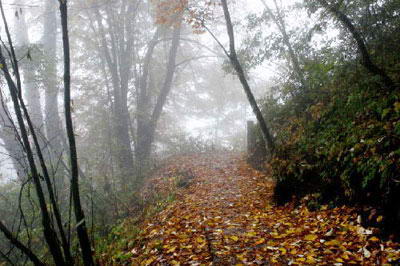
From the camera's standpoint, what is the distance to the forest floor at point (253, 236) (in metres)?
3.45

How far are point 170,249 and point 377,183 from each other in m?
3.07

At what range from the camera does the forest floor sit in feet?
11.3

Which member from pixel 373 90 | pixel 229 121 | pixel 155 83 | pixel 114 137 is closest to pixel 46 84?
pixel 114 137

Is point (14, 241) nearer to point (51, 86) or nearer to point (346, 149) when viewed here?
point (346, 149)

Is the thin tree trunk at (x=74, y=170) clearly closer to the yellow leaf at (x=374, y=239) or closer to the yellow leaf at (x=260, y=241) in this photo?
the yellow leaf at (x=260, y=241)

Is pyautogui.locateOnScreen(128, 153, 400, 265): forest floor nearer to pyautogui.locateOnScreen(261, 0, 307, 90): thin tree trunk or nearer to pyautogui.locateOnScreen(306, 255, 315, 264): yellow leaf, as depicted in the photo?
pyautogui.locateOnScreen(306, 255, 315, 264): yellow leaf

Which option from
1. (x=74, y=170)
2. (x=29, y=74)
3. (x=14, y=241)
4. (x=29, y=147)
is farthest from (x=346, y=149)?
(x=29, y=74)

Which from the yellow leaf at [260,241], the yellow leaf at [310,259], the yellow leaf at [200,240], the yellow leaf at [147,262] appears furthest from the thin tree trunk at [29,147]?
the yellow leaf at [310,259]

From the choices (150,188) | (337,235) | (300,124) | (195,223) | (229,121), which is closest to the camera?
(337,235)

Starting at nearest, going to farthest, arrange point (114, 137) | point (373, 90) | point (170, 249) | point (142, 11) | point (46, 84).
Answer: point (170, 249)
point (373, 90)
point (46, 84)
point (114, 137)
point (142, 11)

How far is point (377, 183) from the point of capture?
12.6 ft

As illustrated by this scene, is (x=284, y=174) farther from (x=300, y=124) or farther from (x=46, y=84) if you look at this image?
(x=46, y=84)

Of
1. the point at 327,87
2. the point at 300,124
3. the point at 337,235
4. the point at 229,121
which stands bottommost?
the point at 337,235

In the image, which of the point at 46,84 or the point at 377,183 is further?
the point at 46,84
